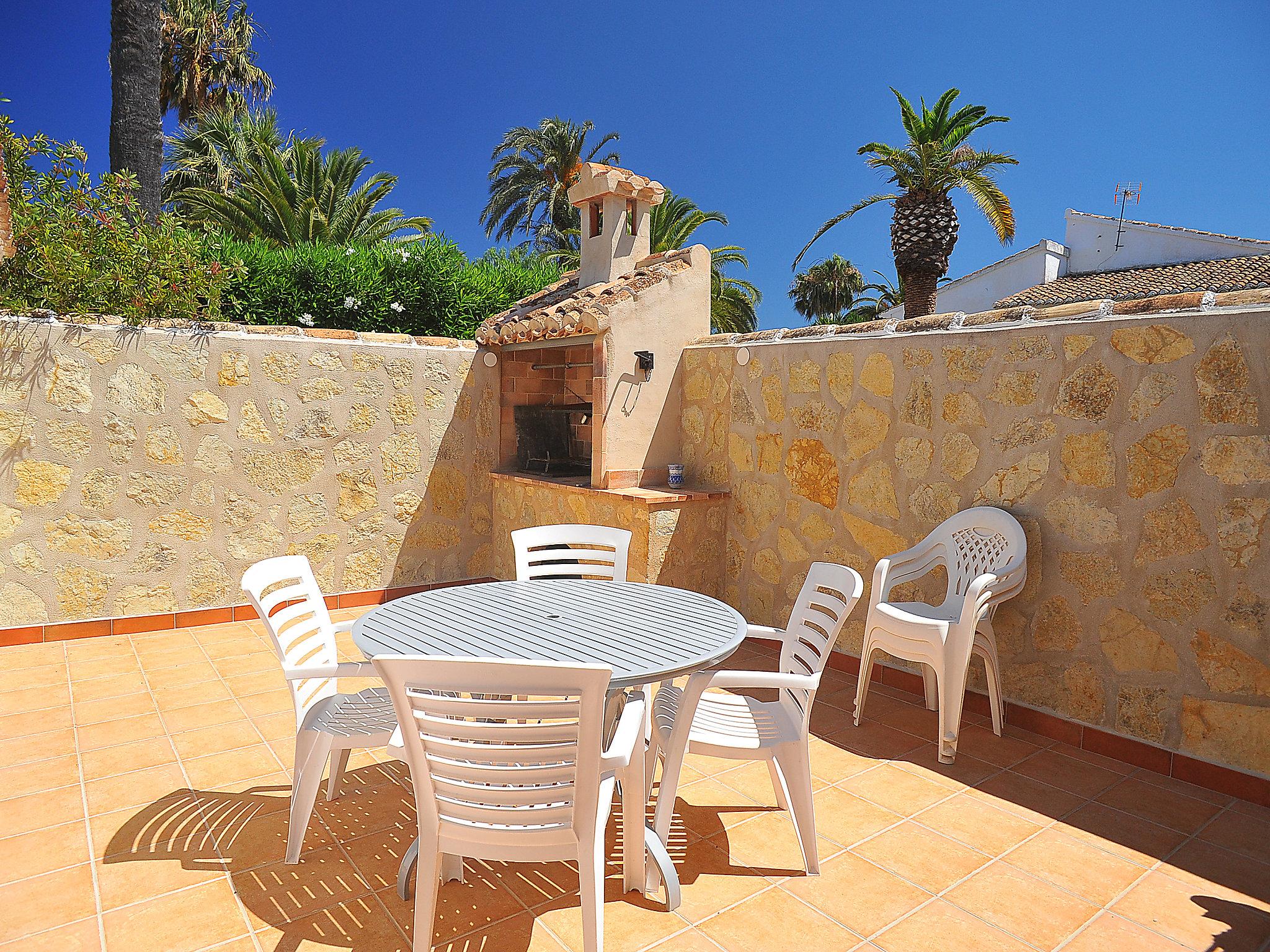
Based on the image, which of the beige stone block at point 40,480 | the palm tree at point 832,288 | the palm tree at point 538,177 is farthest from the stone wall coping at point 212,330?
the palm tree at point 832,288

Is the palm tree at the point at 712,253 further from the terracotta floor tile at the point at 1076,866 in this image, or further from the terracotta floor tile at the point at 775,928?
the terracotta floor tile at the point at 775,928

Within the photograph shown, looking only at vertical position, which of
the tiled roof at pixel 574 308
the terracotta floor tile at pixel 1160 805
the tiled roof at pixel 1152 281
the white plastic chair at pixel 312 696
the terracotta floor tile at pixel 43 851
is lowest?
the terracotta floor tile at pixel 43 851

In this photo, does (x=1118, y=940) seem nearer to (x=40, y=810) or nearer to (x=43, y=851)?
(x=43, y=851)

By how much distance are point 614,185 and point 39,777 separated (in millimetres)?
5332

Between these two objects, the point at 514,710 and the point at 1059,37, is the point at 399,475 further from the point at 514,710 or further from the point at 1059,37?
the point at 1059,37

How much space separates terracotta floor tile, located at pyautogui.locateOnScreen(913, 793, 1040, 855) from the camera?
273 centimetres

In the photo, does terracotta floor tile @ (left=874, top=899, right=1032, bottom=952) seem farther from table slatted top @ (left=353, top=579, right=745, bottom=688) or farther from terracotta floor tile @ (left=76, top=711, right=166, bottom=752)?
terracotta floor tile @ (left=76, top=711, right=166, bottom=752)

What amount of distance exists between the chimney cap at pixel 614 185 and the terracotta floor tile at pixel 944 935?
211 inches

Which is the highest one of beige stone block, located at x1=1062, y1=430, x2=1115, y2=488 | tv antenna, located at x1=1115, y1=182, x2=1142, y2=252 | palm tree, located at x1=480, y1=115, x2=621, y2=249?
palm tree, located at x1=480, y1=115, x2=621, y2=249

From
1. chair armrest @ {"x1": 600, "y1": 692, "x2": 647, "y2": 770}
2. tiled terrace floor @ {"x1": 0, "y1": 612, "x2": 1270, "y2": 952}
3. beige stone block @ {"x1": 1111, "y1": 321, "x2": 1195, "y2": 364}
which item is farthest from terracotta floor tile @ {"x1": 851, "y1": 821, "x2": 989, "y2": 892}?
beige stone block @ {"x1": 1111, "y1": 321, "x2": 1195, "y2": 364}

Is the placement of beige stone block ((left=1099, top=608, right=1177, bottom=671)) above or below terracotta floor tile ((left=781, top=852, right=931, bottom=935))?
above

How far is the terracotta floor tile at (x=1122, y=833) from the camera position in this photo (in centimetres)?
269

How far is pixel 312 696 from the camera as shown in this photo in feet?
8.96

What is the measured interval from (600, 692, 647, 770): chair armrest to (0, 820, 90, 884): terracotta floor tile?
6.36 feet
